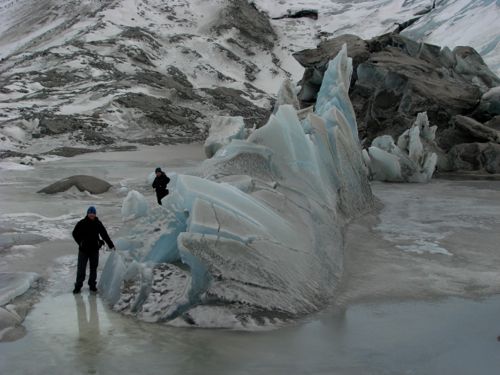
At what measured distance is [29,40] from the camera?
4866 cm

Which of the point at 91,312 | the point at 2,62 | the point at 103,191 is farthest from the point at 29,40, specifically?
the point at 91,312

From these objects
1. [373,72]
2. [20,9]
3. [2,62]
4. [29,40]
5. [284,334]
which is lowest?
[284,334]

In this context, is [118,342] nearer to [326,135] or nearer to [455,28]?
[326,135]

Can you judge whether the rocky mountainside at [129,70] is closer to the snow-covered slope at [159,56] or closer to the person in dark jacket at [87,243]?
the snow-covered slope at [159,56]

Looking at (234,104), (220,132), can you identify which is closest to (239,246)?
(220,132)

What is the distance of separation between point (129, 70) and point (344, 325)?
35.8m

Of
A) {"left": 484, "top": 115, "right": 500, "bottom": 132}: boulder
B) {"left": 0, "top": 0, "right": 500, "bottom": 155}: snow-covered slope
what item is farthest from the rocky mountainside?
{"left": 484, "top": 115, "right": 500, "bottom": 132}: boulder

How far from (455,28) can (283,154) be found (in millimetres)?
28999

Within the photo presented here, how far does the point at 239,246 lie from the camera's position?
5273 mm

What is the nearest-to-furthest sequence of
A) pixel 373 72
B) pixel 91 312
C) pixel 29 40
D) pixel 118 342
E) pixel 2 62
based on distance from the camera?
pixel 118 342, pixel 91 312, pixel 373 72, pixel 2 62, pixel 29 40

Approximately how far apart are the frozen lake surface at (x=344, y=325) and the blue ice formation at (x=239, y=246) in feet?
0.87

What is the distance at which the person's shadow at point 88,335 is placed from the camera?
4.03 meters

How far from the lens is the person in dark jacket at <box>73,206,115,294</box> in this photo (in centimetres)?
557

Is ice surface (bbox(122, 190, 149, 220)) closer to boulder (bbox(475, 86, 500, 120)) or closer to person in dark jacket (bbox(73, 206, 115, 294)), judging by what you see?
person in dark jacket (bbox(73, 206, 115, 294))
